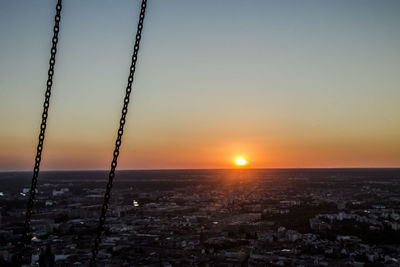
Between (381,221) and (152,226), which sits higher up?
(381,221)

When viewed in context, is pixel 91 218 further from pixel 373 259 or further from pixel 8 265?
pixel 373 259

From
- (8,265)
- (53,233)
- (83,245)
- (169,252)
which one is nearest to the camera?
(8,265)

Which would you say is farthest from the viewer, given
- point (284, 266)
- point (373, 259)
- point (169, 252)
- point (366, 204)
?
point (366, 204)

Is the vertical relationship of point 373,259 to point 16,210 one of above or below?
above

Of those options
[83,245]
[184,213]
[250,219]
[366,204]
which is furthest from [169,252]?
[366,204]

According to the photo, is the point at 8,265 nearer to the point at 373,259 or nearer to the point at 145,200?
the point at 373,259

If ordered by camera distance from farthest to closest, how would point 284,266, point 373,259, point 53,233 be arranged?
point 53,233
point 373,259
point 284,266

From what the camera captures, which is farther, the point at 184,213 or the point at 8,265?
the point at 184,213

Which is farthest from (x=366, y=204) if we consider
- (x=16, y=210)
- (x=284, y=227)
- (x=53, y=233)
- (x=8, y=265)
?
(x=8, y=265)

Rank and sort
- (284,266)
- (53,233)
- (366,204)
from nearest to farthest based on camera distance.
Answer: (284,266), (53,233), (366,204)
